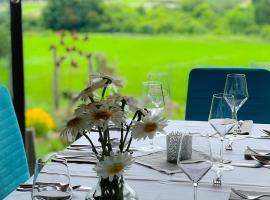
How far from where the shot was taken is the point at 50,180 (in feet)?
4.75

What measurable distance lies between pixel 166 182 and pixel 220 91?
1.23 metres

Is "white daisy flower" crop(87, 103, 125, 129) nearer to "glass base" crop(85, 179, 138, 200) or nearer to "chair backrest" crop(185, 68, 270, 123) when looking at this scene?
"glass base" crop(85, 179, 138, 200)

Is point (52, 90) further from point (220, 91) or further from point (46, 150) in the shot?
point (220, 91)

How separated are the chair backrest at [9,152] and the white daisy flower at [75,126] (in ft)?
2.56

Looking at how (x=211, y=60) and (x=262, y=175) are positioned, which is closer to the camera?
(x=262, y=175)

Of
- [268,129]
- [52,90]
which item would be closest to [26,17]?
[52,90]

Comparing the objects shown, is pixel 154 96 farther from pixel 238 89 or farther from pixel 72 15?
pixel 72 15

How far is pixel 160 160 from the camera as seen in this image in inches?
73.9

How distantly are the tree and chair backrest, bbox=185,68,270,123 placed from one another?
1204mm

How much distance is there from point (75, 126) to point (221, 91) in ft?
5.21

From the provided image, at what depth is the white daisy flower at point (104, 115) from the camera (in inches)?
52.4

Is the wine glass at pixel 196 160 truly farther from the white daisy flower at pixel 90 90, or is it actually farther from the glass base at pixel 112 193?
the white daisy flower at pixel 90 90

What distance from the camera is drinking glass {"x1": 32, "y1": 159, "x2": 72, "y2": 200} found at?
1427mm

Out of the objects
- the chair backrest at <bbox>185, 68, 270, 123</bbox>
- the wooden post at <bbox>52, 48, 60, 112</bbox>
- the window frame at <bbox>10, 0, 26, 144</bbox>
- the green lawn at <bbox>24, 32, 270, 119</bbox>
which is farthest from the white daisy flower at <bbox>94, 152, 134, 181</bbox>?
the wooden post at <bbox>52, 48, 60, 112</bbox>
